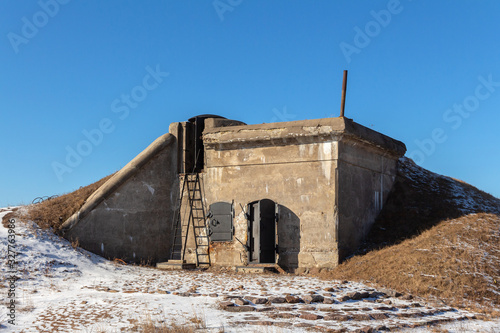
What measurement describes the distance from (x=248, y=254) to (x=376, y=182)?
4421 millimetres

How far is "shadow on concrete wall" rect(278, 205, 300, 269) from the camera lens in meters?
13.5

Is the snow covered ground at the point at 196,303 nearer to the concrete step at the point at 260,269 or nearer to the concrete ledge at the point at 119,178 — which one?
the concrete step at the point at 260,269

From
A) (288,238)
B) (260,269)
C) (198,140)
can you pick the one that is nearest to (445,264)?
(288,238)

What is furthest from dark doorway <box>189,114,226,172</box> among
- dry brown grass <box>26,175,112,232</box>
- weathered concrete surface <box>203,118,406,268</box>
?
dry brown grass <box>26,175,112,232</box>

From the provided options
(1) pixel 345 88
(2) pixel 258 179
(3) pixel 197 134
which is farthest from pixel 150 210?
(1) pixel 345 88

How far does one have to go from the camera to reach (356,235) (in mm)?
13922

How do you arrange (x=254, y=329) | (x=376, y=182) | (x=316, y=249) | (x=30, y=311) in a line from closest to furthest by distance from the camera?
(x=254, y=329) < (x=30, y=311) < (x=316, y=249) < (x=376, y=182)

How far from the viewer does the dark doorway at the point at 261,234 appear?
1412 centimetres

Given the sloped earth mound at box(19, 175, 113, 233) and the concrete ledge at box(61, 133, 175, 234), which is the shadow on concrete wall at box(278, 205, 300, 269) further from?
the sloped earth mound at box(19, 175, 113, 233)

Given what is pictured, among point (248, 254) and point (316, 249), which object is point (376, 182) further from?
point (248, 254)

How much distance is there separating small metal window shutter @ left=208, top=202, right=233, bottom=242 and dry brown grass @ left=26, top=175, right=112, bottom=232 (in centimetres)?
385

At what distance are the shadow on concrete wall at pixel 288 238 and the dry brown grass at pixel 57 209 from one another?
19.4 ft

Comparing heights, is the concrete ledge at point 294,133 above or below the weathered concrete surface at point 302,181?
above

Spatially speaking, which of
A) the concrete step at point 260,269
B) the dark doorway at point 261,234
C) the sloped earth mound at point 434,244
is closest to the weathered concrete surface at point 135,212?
the dark doorway at point 261,234
